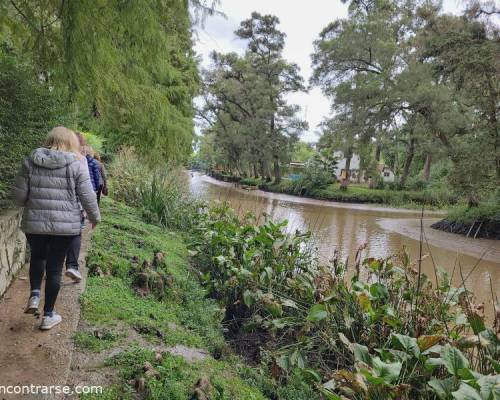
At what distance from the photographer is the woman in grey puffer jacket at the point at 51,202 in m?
2.88

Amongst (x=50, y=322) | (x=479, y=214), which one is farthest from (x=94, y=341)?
(x=479, y=214)

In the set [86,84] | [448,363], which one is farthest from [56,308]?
[448,363]

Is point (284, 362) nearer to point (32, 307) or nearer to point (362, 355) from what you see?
point (362, 355)

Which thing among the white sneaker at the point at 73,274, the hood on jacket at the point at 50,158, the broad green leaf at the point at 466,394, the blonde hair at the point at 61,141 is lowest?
the white sneaker at the point at 73,274

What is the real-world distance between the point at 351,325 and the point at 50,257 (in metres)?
2.34

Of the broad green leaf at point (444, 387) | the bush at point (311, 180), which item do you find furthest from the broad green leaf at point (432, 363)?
the bush at point (311, 180)

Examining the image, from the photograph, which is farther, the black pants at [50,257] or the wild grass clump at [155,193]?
the wild grass clump at [155,193]

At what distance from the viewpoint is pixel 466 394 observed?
74.7 inches

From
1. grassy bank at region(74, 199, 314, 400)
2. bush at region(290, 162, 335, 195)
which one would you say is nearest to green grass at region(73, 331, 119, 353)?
grassy bank at region(74, 199, 314, 400)

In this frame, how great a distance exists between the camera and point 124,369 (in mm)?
2582

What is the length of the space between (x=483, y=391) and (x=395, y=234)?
12.7 metres

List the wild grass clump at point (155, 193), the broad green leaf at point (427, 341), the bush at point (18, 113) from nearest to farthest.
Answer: the broad green leaf at point (427, 341), the bush at point (18, 113), the wild grass clump at point (155, 193)

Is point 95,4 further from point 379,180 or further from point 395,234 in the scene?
point 379,180

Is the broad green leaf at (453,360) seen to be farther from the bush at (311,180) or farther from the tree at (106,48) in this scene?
the bush at (311,180)
